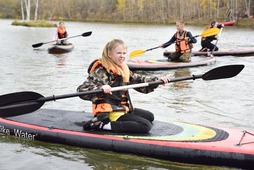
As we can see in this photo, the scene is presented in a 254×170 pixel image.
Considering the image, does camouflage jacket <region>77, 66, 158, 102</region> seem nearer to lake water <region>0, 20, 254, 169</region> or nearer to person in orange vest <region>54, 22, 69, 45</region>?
lake water <region>0, 20, 254, 169</region>

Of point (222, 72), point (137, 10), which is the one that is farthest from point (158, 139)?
point (137, 10)

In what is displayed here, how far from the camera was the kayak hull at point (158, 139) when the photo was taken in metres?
5.00

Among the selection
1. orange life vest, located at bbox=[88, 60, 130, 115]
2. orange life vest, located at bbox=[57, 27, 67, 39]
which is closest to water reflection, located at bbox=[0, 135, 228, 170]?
orange life vest, located at bbox=[88, 60, 130, 115]

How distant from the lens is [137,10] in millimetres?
70688

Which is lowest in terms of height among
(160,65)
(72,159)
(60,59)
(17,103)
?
(60,59)

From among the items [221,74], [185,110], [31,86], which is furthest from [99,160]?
[31,86]

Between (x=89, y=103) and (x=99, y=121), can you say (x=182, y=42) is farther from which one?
(x=99, y=121)

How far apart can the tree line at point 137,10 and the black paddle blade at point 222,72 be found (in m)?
46.1

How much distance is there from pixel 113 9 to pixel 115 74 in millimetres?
72486

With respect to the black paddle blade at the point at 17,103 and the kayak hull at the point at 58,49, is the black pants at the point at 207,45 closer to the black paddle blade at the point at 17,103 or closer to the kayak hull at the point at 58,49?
the kayak hull at the point at 58,49

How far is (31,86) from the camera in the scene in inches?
424

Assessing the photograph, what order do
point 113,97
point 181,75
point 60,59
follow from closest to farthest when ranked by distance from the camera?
point 113,97
point 181,75
point 60,59

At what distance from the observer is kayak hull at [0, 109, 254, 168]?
16.4 ft

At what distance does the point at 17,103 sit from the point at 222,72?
2.59 metres
